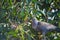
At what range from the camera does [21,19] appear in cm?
127

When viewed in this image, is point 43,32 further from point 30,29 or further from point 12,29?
point 12,29

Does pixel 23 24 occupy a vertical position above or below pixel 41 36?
above

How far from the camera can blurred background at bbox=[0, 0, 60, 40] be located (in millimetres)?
1197

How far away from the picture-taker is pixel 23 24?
122cm

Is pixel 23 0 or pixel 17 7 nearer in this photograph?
pixel 23 0

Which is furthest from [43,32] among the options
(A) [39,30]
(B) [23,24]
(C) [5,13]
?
(C) [5,13]

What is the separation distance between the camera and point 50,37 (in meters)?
1.31

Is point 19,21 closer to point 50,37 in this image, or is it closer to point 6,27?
point 6,27

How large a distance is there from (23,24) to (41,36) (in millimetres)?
178

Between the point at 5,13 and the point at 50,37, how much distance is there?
0.34 metres

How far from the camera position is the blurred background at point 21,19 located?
1.20 meters

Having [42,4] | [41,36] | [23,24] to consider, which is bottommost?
[41,36]

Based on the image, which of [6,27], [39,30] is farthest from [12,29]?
[39,30]

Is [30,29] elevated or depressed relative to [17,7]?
depressed
